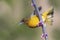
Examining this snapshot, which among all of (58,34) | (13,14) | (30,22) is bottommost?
(58,34)

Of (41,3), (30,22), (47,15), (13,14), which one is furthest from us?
(13,14)

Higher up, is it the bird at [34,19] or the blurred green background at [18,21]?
the bird at [34,19]

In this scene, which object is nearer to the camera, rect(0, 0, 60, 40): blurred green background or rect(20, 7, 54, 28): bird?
rect(20, 7, 54, 28): bird

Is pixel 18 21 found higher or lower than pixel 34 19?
lower

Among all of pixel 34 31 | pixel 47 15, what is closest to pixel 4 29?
pixel 34 31

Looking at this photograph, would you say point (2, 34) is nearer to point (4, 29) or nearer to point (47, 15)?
point (4, 29)

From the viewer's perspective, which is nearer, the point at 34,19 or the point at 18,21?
the point at 34,19

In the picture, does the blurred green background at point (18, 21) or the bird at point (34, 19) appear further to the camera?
the blurred green background at point (18, 21)

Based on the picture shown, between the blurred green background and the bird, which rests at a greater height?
the bird
